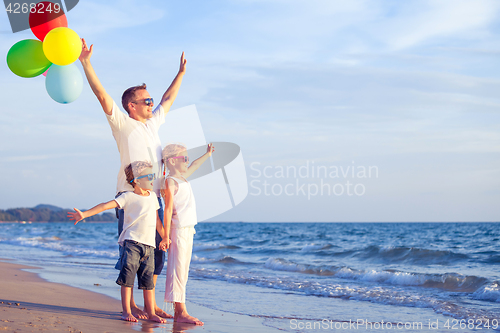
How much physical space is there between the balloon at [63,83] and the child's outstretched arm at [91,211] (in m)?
0.95

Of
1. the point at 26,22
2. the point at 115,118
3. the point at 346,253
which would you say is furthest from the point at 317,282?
the point at 346,253

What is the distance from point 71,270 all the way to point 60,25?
6027 millimetres

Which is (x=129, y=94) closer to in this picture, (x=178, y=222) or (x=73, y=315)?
(x=178, y=222)

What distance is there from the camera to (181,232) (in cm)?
362

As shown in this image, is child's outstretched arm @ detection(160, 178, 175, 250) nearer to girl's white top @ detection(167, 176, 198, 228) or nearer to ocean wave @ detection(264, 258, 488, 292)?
girl's white top @ detection(167, 176, 198, 228)

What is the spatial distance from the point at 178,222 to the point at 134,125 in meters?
0.85

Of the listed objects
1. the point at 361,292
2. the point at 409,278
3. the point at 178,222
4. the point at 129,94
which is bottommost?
the point at 409,278

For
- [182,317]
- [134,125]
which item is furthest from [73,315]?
[134,125]

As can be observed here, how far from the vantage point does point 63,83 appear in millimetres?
3488

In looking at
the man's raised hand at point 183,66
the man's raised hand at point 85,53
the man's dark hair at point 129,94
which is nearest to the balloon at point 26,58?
the man's raised hand at point 85,53

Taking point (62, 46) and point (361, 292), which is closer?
point (62, 46)

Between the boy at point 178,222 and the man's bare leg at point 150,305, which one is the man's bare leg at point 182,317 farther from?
the man's bare leg at point 150,305

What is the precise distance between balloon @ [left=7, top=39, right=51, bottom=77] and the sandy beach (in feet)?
6.28

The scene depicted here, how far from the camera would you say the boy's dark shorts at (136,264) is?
341cm
